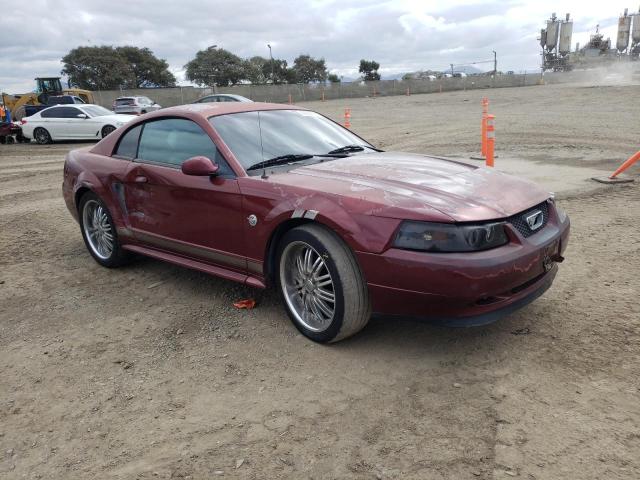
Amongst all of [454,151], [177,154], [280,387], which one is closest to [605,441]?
[280,387]

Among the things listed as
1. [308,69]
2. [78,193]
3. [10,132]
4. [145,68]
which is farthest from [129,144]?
[308,69]

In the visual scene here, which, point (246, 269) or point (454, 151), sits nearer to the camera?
point (246, 269)

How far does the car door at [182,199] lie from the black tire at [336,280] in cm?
53

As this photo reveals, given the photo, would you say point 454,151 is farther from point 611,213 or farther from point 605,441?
Answer: point 605,441

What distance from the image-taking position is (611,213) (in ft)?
19.7

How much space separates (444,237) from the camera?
2838 mm

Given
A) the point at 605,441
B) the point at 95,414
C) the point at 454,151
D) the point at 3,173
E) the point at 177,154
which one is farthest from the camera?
the point at 3,173

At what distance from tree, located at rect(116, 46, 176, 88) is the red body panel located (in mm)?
80560

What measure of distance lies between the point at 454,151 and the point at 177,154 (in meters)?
8.24

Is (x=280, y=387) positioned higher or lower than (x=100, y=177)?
lower

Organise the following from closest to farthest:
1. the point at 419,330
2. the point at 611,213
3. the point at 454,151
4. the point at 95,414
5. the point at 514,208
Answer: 1. the point at 95,414
2. the point at 514,208
3. the point at 419,330
4. the point at 611,213
5. the point at 454,151

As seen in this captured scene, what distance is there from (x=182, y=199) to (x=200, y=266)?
524 millimetres

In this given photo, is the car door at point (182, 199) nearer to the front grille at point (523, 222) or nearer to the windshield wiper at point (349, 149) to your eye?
the windshield wiper at point (349, 149)

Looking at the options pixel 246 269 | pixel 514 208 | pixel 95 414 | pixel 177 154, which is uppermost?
pixel 177 154
